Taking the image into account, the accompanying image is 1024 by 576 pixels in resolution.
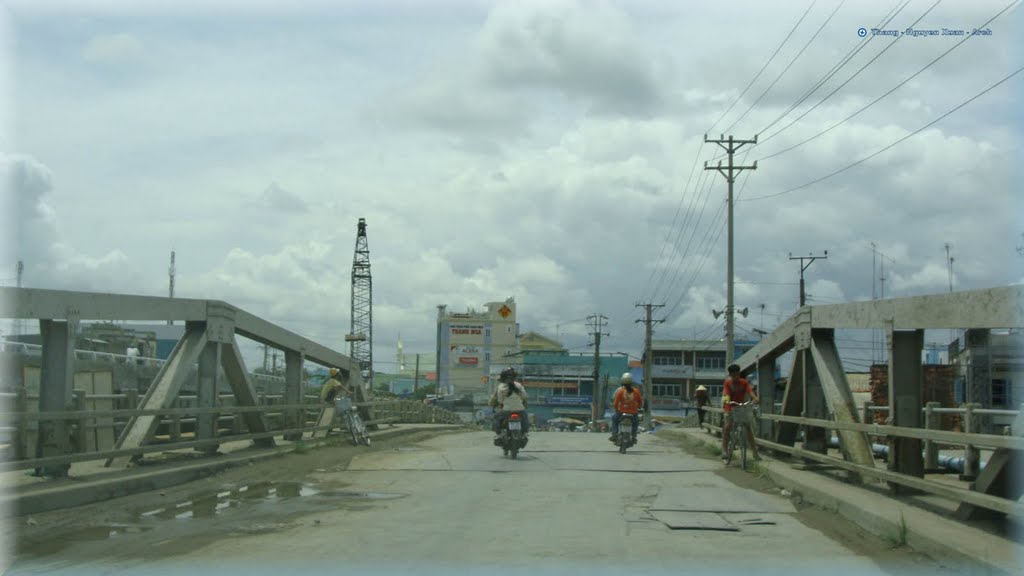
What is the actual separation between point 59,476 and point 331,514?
346cm

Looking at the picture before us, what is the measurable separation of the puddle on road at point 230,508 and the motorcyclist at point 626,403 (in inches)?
349

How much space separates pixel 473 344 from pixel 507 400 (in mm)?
107759

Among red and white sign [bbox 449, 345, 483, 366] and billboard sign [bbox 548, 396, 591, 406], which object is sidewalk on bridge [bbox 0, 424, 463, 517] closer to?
billboard sign [bbox 548, 396, 591, 406]

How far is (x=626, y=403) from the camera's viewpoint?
2012 cm

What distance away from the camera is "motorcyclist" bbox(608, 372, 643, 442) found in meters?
20.0

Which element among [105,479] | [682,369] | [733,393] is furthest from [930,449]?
[682,369]

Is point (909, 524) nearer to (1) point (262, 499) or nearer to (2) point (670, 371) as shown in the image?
(1) point (262, 499)

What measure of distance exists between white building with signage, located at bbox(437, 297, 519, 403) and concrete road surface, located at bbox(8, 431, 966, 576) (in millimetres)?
104223

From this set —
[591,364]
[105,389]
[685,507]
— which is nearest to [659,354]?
[591,364]

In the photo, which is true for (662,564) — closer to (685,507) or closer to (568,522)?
(568,522)

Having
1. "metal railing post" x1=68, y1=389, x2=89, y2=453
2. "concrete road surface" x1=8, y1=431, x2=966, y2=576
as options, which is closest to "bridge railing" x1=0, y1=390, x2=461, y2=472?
"metal railing post" x1=68, y1=389, x2=89, y2=453

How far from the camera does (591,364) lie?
10181 centimetres

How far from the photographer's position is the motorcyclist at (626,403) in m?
20.0

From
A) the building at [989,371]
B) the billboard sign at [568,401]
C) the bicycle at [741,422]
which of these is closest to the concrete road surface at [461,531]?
the bicycle at [741,422]
